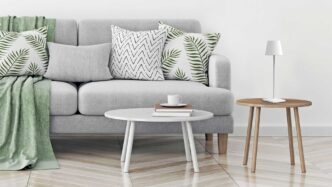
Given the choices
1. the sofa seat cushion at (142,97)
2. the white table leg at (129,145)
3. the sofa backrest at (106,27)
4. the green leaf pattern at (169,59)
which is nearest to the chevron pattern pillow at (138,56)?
the green leaf pattern at (169,59)

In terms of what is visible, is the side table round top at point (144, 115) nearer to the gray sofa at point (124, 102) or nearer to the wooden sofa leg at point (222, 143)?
the gray sofa at point (124, 102)

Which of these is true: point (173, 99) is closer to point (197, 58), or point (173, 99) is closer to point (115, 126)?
point (115, 126)

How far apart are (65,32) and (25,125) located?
40.1 inches

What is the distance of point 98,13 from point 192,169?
5.77 ft

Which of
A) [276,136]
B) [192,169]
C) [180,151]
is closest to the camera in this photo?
[192,169]

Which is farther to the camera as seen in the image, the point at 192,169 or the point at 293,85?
the point at 293,85

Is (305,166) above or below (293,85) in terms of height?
below

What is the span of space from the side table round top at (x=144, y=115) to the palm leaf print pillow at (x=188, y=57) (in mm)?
711

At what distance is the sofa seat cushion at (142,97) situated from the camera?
427 cm

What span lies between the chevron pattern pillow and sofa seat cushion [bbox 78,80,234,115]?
35 cm

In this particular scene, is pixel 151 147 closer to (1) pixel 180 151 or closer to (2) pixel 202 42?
(1) pixel 180 151

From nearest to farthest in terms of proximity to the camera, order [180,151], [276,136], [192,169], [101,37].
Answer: [192,169] < [180,151] < [101,37] < [276,136]

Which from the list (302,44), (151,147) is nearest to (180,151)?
(151,147)

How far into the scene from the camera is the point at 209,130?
4.37 m
